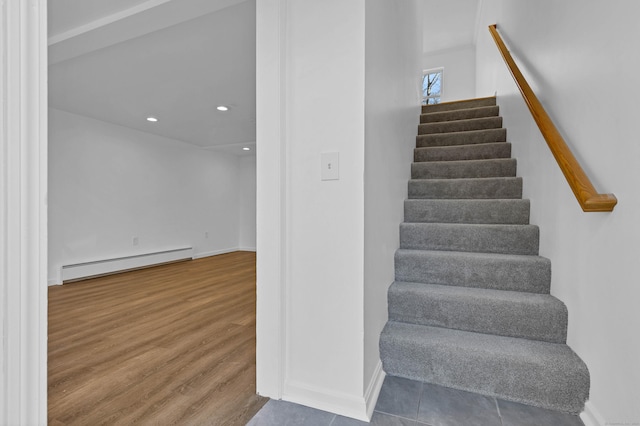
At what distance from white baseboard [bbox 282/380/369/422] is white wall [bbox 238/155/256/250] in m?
5.60

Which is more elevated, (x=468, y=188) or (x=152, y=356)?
(x=468, y=188)

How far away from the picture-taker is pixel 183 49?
8.14 feet

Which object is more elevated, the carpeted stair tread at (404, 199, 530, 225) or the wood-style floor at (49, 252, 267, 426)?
the carpeted stair tread at (404, 199, 530, 225)

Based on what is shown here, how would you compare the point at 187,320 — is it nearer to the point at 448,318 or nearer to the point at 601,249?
the point at 448,318

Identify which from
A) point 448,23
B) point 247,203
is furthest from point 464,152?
point 247,203

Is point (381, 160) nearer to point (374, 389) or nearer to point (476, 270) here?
point (476, 270)

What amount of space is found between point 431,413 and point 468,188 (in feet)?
5.69

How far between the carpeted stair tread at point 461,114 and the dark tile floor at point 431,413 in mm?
3116

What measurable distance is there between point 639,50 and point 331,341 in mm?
1569

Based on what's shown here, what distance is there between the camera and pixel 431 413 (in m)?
1.36

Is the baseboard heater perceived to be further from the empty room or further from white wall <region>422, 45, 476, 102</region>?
white wall <region>422, 45, 476, 102</region>

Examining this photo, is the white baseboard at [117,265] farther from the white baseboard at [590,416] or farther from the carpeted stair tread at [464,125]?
the white baseboard at [590,416]

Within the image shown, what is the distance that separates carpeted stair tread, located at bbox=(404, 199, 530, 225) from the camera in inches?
86.6

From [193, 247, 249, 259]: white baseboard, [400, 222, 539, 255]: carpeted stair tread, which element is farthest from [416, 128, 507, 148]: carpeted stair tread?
[193, 247, 249, 259]: white baseboard
